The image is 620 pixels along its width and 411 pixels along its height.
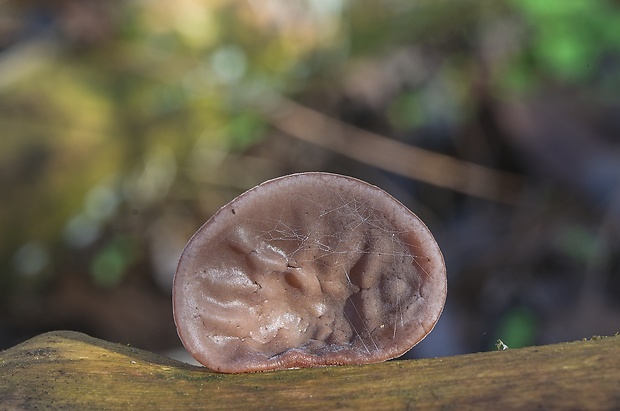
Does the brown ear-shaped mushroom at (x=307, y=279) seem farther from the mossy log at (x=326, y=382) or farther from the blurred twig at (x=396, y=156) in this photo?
the blurred twig at (x=396, y=156)

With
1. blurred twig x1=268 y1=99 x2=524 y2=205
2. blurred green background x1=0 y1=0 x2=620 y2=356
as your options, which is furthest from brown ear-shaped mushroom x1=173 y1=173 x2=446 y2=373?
blurred twig x1=268 y1=99 x2=524 y2=205

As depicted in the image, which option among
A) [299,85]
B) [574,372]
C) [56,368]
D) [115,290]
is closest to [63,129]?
[115,290]

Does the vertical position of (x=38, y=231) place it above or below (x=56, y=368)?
above

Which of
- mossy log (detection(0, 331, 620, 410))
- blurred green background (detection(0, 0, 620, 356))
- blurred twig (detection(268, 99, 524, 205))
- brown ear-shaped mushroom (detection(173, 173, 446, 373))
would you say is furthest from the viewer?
blurred twig (detection(268, 99, 524, 205))

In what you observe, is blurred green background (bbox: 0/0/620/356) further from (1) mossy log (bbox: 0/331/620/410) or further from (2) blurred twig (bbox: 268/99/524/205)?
(1) mossy log (bbox: 0/331/620/410)

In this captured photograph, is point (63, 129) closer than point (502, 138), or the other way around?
point (63, 129)

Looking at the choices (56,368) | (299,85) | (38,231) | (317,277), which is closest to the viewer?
(56,368)

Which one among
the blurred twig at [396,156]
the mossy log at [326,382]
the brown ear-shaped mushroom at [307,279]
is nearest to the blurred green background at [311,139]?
the blurred twig at [396,156]

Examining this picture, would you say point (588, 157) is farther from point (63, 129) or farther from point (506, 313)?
point (63, 129)
